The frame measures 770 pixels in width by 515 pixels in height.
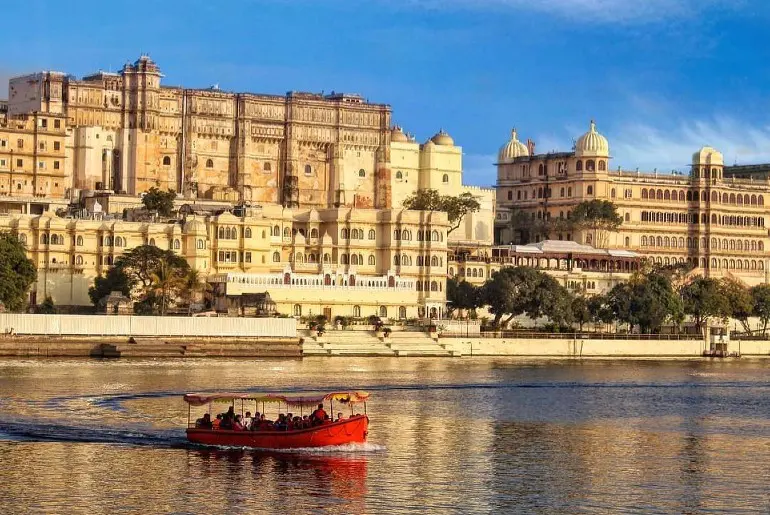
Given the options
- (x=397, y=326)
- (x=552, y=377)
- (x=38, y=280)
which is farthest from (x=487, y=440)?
(x=38, y=280)

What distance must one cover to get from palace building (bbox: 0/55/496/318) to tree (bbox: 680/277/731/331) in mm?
20084

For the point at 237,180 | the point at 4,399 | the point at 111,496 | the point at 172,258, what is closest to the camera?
the point at 111,496

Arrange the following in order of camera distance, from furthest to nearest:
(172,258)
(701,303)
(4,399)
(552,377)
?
(701,303), (172,258), (552,377), (4,399)

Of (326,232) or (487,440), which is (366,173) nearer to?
(326,232)

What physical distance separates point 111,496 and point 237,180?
10563 cm

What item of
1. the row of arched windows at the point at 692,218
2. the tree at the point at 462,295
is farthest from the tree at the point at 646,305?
the row of arched windows at the point at 692,218

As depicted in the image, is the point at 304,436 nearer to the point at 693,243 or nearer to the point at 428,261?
the point at 428,261

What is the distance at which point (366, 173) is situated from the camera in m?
162

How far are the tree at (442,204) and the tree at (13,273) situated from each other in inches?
1920

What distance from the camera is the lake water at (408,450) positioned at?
5084cm

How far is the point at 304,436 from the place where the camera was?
5912 cm

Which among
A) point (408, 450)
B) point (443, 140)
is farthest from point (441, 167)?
point (408, 450)

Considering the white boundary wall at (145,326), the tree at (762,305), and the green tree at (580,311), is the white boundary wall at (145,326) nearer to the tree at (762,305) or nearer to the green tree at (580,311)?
the green tree at (580,311)

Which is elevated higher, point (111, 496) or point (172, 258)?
point (172, 258)
